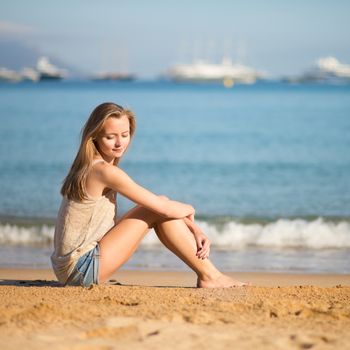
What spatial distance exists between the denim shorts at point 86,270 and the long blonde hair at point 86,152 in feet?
1.18

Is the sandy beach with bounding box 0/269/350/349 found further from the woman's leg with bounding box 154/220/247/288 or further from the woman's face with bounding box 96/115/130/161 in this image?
the woman's face with bounding box 96/115/130/161


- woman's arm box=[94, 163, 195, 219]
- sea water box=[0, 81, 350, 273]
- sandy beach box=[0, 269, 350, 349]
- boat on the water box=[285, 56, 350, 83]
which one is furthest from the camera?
boat on the water box=[285, 56, 350, 83]

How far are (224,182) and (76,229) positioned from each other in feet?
37.4

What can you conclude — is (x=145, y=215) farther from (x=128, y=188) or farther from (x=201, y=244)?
(x=201, y=244)

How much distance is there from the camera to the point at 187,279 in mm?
6449

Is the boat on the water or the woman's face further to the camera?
the boat on the water

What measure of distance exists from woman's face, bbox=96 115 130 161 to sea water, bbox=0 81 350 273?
2.62 metres

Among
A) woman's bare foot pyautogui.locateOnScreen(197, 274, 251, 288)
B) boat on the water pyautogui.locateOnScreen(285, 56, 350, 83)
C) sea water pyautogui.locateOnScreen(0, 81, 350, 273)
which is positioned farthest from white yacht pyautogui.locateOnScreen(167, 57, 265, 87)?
woman's bare foot pyautogui.locateOnScreen(197, 274, 251, 288)

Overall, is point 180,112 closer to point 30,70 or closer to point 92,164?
point 92,164

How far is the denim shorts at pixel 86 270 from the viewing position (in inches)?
193

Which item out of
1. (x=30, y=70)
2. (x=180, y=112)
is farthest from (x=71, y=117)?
(x=30, y=70)

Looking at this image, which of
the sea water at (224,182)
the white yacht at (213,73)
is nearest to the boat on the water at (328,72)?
the white yacht at (213,73)

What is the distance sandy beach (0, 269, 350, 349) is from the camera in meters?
3.55

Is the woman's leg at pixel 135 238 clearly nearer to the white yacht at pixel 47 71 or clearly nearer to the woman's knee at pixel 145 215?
the woman's knee at pixel 145 215
